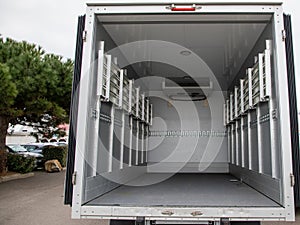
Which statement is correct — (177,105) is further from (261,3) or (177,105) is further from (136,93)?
(261,3)

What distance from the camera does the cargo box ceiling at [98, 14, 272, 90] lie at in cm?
236

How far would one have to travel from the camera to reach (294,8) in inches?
109

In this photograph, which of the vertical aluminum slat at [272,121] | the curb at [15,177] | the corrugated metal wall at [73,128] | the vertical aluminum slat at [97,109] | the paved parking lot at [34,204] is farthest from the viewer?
the curb at [15,177]

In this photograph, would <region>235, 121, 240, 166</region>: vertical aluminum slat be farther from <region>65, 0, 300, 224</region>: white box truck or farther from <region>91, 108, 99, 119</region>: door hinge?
<region>91, 108, 99, 119</region>: door hinge

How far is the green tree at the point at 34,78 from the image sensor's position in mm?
6617

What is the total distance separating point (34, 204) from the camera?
5.56m

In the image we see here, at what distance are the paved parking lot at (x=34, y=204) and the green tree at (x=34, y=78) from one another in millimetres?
1921

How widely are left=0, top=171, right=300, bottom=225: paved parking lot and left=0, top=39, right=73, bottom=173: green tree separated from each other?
75.6 inches

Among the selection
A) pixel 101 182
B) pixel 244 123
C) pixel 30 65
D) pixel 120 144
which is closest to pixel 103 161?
pixel 101 182

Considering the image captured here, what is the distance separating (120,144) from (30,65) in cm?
415

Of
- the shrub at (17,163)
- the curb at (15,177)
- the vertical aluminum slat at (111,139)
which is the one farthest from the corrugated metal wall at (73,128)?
the shrub at (17,163)

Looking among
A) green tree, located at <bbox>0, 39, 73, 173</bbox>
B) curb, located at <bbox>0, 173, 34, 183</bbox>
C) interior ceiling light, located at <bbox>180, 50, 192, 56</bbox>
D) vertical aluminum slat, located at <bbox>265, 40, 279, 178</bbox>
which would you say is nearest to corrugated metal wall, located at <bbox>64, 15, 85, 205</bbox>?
vertical aluminum slat, located at <bbox>265, 40, 279, 178</bbox>

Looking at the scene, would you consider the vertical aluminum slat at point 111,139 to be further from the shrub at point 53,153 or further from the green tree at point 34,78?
the shrub at point 53,153

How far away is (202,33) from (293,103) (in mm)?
1707
